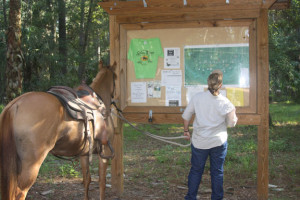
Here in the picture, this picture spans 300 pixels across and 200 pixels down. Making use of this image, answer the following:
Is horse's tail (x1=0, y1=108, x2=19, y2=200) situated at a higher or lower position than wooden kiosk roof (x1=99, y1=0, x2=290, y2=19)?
lower

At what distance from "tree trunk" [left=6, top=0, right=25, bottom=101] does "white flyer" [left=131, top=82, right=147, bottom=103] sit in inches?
120

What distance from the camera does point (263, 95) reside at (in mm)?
4211

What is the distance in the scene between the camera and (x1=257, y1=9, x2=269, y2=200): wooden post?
417 centimetres

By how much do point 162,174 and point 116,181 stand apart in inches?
50.1

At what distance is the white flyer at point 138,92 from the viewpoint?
15.2 ft

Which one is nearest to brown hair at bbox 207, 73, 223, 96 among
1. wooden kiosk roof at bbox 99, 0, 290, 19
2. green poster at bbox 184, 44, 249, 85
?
green poster at bbox 184, 44, 249, 85

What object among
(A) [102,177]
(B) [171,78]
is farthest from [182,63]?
(A) [102,177]

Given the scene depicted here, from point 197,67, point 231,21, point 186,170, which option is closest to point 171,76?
point 197,67

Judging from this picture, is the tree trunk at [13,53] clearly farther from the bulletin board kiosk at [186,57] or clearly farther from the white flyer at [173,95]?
the white flyer at [173,95]

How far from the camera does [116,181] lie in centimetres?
474

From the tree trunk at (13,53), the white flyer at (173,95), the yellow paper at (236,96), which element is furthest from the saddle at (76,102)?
the tree trunk at (13,53)

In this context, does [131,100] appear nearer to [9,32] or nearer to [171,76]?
[171,76]

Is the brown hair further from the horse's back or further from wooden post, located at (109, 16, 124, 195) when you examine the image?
the horse's back

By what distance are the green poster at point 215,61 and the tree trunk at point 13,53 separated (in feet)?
12.8
